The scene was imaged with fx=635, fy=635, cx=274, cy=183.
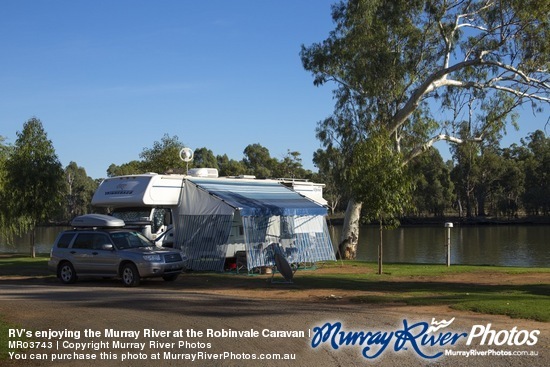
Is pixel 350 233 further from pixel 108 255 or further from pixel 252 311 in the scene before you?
pixel 252 311

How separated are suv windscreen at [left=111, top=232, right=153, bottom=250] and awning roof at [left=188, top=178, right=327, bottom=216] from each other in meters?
3.32

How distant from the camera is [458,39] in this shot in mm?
30953

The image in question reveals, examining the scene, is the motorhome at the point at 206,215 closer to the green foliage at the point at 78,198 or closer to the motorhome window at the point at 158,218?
the motorhome window at the point at 158,218

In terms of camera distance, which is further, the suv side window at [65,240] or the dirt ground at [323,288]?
the suv side window at [65,240]

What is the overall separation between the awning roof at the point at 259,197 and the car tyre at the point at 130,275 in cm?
429

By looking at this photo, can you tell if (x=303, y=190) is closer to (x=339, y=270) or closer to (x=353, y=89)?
(x=339, y=270)

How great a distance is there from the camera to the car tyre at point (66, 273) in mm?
19297

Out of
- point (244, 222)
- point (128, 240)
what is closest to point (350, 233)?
point (244, 222)

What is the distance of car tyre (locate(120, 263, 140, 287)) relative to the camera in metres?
18.1

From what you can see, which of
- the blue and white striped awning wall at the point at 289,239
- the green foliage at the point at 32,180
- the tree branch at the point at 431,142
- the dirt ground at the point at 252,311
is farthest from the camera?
the tree branch at the point at 431,142

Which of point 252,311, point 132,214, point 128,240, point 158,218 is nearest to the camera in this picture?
point 252,311

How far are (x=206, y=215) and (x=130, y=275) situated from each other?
445 centimetres

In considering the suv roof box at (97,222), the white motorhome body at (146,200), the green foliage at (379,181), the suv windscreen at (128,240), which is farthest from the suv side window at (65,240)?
the green foliage at (379,181)

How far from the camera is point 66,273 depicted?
1944 cm
